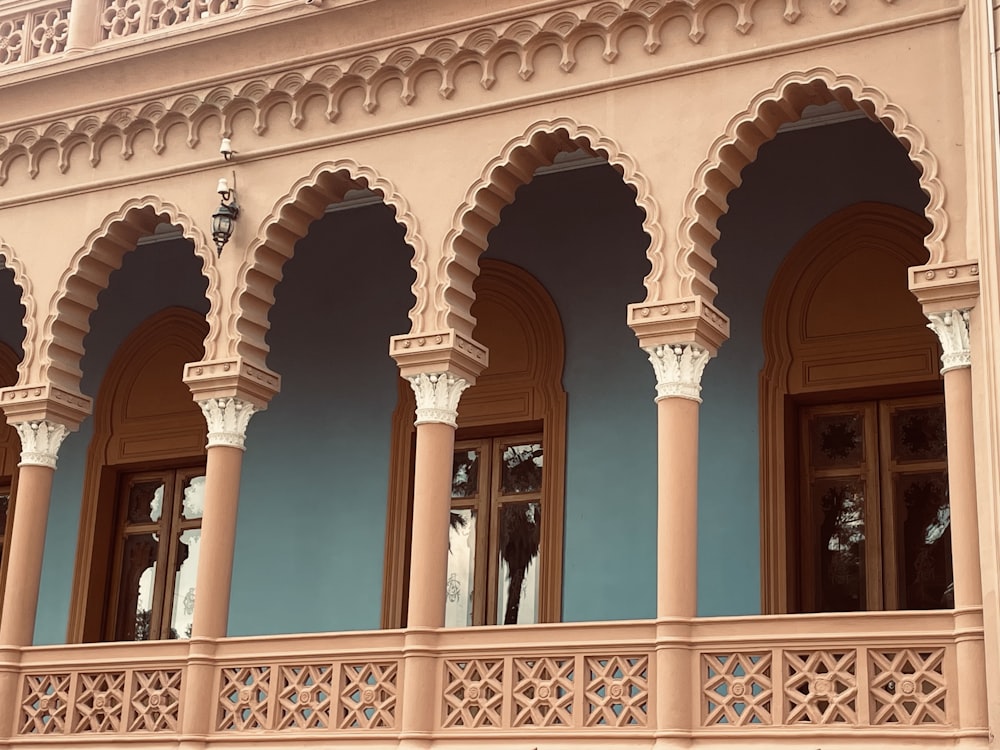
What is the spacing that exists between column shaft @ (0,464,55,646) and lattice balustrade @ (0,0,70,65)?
3.30 meters

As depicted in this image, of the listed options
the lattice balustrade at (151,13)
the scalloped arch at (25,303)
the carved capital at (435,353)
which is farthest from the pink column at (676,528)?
the scalloped arch at (25,303)

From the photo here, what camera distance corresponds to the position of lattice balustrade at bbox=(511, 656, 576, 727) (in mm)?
8836

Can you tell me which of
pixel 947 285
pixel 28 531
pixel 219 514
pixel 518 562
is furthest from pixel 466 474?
pixel 947 285

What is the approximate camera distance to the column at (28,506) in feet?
34.8

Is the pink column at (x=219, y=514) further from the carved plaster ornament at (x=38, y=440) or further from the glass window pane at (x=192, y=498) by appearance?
the glass window pane at (x=192, y=498)

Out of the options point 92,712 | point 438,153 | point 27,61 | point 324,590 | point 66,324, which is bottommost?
point 92,712

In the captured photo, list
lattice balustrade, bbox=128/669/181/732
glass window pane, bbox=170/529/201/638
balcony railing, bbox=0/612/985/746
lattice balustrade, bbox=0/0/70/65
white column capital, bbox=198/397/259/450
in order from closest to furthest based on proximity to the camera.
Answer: balcony railing, bbox=0/612/985/746, lattice balustrade, bbox=128/669/181/732, white column capital, bbox=198/397/259/450, lattice balustrade, bbox=0/0/70/65, glass window pane, bbox=170/529/201/638

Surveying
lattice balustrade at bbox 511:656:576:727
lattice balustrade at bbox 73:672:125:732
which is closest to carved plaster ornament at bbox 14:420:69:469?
lattice balustrade at bbox 73:672:125:732

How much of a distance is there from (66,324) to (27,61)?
2.21 metres

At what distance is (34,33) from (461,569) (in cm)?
537

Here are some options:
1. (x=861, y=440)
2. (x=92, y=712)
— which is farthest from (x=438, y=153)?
(x=92, y=712)

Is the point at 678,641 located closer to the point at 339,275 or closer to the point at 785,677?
the point at 785,677

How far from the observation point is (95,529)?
1365cm

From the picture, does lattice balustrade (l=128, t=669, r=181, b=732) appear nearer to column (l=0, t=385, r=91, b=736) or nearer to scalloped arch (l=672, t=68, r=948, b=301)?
column (l=0, t=385, r=91, b=736)
